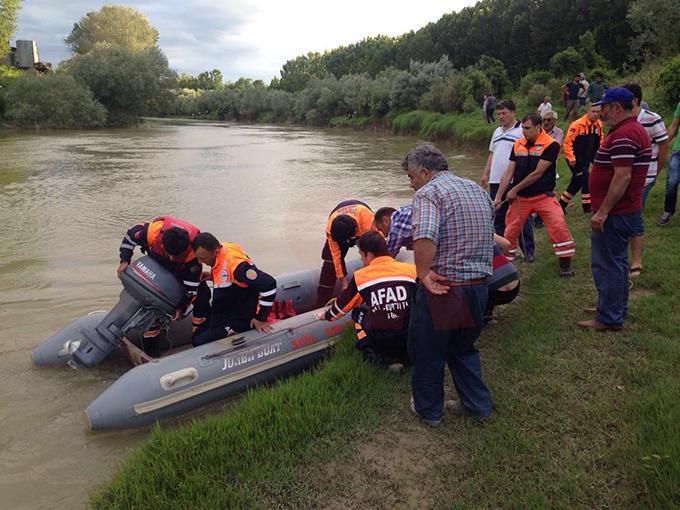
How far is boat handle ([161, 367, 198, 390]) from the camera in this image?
11.5 feet

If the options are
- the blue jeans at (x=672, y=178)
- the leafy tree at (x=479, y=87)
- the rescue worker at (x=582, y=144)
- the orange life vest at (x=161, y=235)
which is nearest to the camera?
the orange life vest at (x=161, y=235)

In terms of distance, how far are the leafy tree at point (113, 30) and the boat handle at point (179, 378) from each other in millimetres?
61996

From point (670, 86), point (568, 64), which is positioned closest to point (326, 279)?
point (670, 86)

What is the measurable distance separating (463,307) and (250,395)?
58.7 inches

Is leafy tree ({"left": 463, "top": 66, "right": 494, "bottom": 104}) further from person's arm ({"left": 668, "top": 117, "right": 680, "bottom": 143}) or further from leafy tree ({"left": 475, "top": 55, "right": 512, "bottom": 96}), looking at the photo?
person's arm ({"left": 668, "top": 117, "right": 680, "bottom": 143})

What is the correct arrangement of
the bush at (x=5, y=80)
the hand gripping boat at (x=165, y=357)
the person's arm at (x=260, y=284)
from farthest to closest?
the bush at (x=5, y=80), the person's arm at (x=260, y=284), the hand gripping boat at (x=165, y=357)

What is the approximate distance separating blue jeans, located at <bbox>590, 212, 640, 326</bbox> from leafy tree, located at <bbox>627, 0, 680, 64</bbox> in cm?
1729

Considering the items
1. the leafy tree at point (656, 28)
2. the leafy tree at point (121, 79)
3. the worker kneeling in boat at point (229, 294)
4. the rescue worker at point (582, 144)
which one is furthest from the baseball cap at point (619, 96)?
the leafy tree at point (121, 79)

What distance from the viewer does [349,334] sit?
4.01 m

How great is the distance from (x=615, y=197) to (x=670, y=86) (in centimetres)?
852

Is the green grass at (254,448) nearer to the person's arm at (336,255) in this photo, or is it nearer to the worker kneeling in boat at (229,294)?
the worker kneeling in boat at (229,294)

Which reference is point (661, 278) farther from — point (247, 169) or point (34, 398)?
point (247, 169)

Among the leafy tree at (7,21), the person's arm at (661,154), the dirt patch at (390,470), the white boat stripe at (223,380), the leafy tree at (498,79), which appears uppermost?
the leafy tree at (7,21)

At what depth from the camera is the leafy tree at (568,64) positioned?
1003 inches
